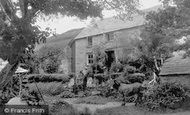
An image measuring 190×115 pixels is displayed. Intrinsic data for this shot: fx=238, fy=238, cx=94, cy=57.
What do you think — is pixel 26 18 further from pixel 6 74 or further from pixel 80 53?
pixel 80 53

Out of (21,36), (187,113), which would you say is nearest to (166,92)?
(187,113)

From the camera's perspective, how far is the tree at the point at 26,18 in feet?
26.8

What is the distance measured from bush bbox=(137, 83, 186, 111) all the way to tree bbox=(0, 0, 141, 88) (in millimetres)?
6257

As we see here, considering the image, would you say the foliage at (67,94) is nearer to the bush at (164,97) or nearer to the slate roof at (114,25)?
the bush at (164,97)

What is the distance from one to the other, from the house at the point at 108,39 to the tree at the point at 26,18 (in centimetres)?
1618

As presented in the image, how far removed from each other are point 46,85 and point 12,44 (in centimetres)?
1710

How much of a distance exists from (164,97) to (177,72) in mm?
3214

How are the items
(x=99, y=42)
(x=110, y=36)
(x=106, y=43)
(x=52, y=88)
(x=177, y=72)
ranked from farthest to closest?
(x=110, y=36) < (x=99, y=42) < (x=106, y=43) < (x=52, y=88) < (x=177, y=72)

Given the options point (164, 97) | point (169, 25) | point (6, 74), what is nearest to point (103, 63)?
point (164, 97)

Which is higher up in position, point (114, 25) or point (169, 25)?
point (114, 25)

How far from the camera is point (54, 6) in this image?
10.0 m

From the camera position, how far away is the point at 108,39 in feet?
110

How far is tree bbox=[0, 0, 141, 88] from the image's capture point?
26.8 ft

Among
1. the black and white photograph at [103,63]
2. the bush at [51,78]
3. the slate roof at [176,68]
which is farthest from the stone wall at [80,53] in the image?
the slate roof at [176,68]
